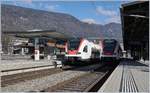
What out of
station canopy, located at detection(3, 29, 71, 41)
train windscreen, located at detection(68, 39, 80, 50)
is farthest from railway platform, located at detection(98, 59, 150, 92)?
station canopy, located at detection(3, 29, 71, 41)

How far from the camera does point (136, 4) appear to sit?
155 feet

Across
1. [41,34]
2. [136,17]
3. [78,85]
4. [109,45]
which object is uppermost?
[136,17]

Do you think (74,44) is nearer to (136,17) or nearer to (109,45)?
(109,45)

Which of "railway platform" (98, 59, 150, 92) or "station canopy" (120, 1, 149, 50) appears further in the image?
"station canopy" (120, 1, 149, 50)

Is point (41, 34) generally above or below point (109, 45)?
above

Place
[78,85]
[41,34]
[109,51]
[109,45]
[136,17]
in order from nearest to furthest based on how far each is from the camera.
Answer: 1. [78,85]
2. [109,51]
3. [109,45]
4. [136,17]
5. [41,34]

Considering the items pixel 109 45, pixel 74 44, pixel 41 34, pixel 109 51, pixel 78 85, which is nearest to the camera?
pixel 78 85

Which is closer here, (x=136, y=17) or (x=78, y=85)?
(x=78, y=85)

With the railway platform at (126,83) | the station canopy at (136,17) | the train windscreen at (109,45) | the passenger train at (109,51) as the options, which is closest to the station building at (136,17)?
the station canopy at (136,17)

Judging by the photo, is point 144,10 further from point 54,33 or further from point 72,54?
point 54,33

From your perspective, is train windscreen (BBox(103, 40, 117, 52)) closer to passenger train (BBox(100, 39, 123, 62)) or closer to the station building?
passenger train (BBox(100, 39, 123, 62))

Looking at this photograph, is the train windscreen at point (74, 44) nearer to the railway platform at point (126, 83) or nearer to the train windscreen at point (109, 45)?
the train windscreen at point (109, 45)

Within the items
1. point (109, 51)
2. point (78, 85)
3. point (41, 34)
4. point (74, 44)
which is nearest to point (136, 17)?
point (109, 51)

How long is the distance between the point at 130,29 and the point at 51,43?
2158 cm
